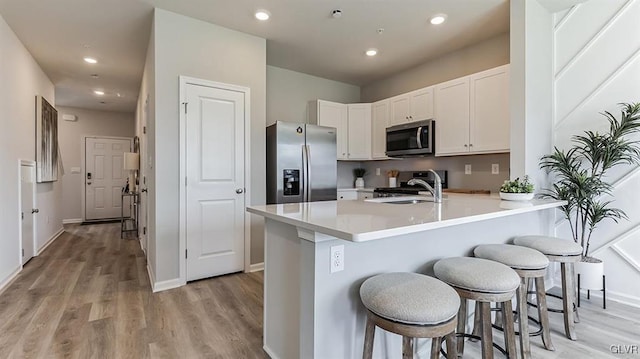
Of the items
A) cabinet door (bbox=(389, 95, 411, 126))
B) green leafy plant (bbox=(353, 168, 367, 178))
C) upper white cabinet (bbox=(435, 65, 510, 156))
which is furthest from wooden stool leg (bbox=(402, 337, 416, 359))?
green leafy plant (bbox=(353, 168, 367, 178))

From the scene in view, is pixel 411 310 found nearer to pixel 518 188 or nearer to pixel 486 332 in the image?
pixel 486 332

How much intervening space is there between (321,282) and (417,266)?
67 centimetres

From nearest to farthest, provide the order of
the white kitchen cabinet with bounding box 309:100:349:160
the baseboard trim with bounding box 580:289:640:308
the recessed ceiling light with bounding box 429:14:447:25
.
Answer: the baseboard trim with bounding box 580:289:640:308, the recessed ceiling light with bounding box 429:14:447:25, the white kitchen cabinet with bounding box 309:100:349:160

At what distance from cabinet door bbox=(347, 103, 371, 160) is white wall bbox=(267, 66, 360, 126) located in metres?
0.59

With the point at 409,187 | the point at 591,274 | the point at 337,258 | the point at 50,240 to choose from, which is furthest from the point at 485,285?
the point at 50,240

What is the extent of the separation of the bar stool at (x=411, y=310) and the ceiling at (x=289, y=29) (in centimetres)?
263

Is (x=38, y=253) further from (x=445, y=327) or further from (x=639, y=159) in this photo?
(x=639, y=159)

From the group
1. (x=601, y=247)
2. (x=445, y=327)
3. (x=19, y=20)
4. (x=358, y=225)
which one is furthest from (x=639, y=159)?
(x=19, y=20)

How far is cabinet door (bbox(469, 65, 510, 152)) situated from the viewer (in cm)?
325

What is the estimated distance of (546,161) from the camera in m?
2.96

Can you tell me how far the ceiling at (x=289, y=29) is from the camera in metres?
2.93

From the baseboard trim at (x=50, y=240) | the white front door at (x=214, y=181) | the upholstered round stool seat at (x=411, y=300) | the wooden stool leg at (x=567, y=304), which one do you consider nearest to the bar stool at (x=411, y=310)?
the upholstered round stool seat at (x=411, y=300)

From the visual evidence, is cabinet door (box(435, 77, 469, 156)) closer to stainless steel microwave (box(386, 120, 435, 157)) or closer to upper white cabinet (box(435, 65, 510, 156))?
upper white cabinet (box(435, 65, 510, 156))

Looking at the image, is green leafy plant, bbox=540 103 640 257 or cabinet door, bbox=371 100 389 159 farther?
cabinet door, bbox=371 100 389 159
